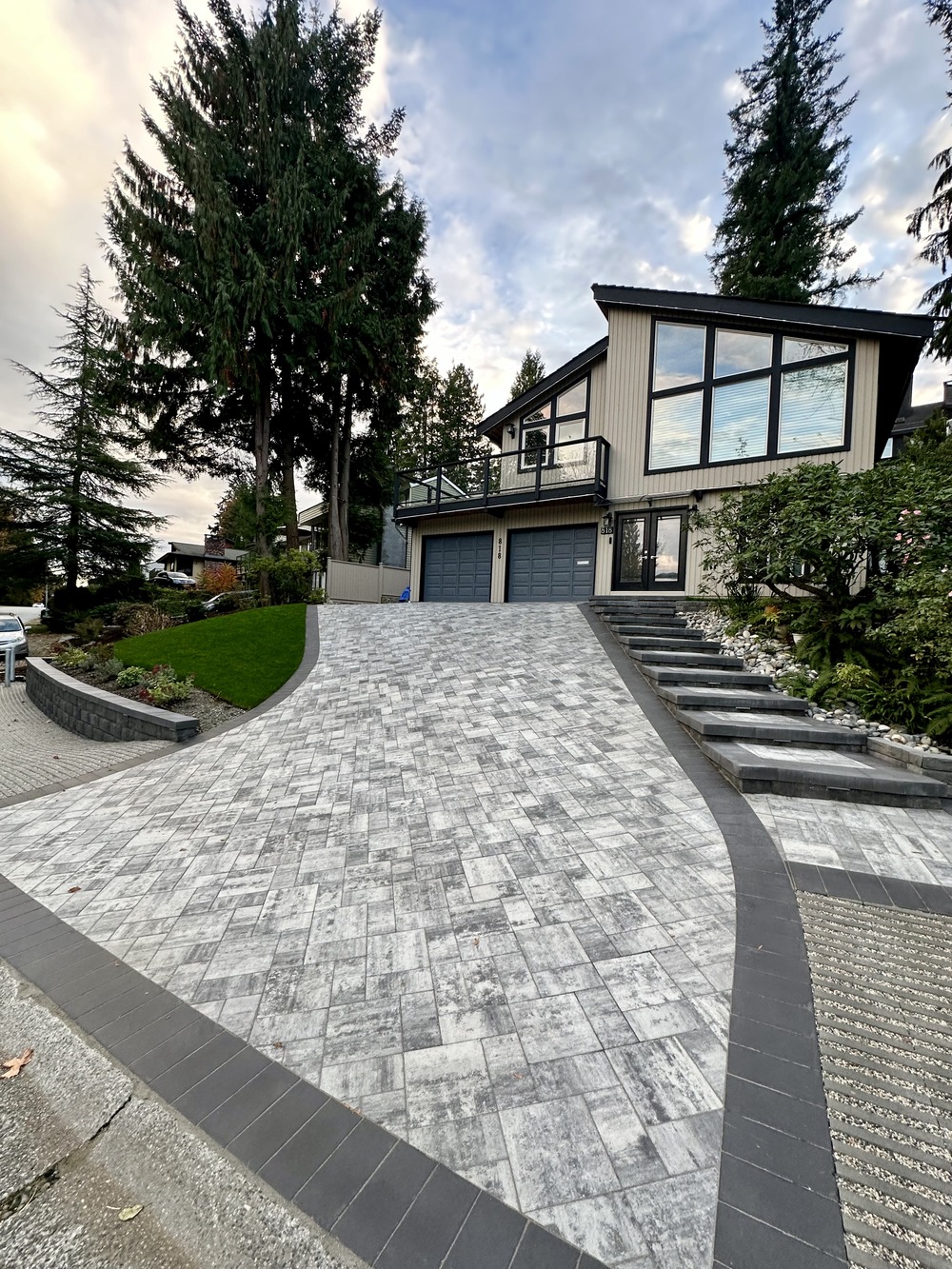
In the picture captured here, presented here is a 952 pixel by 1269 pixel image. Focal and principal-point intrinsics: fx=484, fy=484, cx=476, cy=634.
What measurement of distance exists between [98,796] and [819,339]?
44.1 feet

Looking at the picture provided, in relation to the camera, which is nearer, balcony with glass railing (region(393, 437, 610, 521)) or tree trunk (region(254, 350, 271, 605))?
balcony with glass railing (region(393, 437, 610, 521))

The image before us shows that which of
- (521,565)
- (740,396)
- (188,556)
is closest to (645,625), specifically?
(521,565)

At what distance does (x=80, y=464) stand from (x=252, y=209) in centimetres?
959

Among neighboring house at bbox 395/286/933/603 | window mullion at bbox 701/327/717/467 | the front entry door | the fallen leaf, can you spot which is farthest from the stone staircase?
window mullion at bbox 701/327/717/467

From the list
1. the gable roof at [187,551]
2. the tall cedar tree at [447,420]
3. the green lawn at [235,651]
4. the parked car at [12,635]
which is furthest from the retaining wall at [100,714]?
the gable roof at [187,551]

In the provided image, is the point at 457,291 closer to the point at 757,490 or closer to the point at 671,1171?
the point at 757,490

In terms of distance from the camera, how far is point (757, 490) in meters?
6.77

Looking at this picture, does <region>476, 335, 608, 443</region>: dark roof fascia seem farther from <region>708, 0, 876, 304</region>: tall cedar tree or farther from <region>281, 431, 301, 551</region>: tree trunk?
<region>708, 0, 876, 304</region>: tall cedar tree

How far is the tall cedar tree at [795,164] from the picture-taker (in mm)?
15258

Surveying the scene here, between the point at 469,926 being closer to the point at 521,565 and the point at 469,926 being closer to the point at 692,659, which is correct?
the point at 692,659

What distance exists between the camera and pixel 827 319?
901 centimetres

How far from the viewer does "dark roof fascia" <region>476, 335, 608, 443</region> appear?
11938 mm

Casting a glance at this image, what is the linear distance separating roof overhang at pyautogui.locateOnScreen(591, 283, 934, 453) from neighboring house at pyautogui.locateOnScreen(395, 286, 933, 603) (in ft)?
0.09

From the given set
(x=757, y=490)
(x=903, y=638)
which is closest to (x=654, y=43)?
(x=757, y=490)
